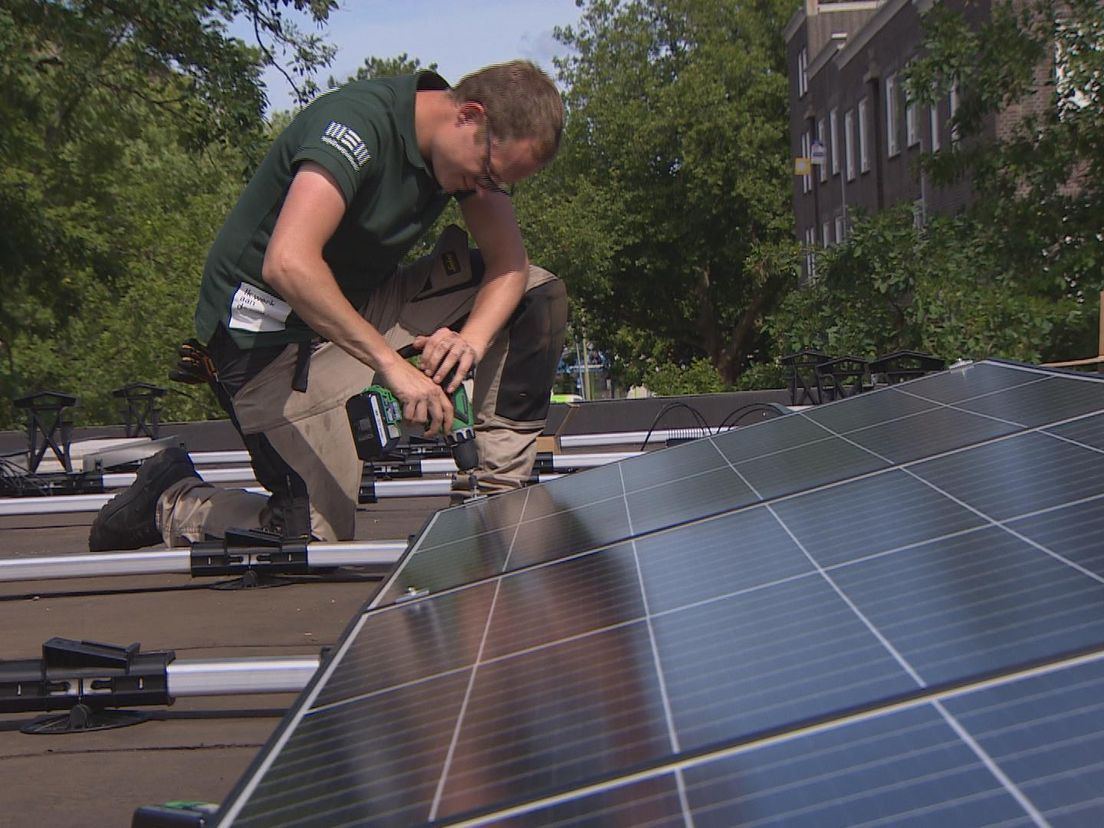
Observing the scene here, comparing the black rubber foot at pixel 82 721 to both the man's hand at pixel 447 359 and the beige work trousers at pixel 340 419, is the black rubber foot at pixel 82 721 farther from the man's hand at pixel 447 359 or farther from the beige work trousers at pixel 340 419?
the beige work trousers at pixel 340 419

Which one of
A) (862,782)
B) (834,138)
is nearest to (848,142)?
(834,138)

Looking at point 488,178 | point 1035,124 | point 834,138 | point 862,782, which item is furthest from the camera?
point 834,138

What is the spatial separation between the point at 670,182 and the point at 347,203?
5089 centimetres

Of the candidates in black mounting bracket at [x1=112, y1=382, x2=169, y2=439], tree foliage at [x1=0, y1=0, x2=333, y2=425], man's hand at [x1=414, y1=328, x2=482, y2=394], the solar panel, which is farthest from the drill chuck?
tree foliage at [x1=0, y1=0, x2=333, y2=425]

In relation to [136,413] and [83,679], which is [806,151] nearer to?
[136,413]

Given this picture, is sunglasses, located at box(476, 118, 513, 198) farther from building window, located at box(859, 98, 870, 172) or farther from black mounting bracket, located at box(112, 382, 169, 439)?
building window, located at box(859, 98, 870, 172)

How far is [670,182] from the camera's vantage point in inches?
2135

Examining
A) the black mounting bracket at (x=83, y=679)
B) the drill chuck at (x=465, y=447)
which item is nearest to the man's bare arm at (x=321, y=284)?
the drill chuck at (x=465, y=447)

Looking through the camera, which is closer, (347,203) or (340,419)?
(347,203)

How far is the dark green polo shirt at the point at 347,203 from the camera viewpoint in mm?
4344

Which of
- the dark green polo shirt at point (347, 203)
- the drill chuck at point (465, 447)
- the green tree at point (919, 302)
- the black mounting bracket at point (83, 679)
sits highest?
the dark green polo shirt at point (347, 203)

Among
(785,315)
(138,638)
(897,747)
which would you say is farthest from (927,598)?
(785,315)

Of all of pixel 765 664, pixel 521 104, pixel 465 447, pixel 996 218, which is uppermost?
pixel 521 104

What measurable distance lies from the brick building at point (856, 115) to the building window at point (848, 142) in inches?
1.3
